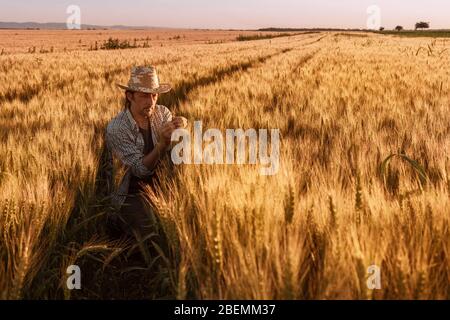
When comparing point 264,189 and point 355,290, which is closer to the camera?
point 355,290

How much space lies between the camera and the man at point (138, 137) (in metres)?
2.46

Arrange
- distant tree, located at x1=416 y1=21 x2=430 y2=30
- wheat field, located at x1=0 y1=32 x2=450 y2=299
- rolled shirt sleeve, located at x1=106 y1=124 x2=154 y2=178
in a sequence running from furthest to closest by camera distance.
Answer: distant tree, located at x1=416 y1=21 x2=430 y2=30 < rolled shirt sleeve, located at x1=106 y1=124 x2=154 y2=178 < wheat field, located at x1=0 y1=32 x2=450 y2=299

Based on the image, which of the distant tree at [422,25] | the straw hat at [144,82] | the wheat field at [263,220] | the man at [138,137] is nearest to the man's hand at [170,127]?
the man at [138,137]

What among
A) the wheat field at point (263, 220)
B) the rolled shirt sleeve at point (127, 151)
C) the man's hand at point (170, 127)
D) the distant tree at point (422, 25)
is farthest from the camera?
the distant tree at point (422, 25)

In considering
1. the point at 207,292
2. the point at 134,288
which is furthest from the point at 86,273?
the point at 207,292

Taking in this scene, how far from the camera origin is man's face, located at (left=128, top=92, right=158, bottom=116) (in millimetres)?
2812

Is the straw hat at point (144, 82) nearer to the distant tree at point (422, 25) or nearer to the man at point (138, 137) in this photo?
the man at point (138, 137)

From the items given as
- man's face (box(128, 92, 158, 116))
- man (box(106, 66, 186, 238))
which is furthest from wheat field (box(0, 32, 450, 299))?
man's face (box(128, 92, 158, 116))

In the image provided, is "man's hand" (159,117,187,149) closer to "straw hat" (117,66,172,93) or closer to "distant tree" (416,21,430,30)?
"straw hat" (117,66,172,93)

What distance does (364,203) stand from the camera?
5.02ft

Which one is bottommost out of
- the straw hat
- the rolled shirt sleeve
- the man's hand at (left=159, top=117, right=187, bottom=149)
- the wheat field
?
the wheat field
